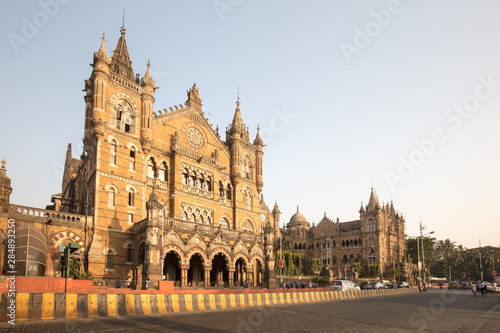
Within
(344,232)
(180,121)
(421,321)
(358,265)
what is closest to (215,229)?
(180,121)

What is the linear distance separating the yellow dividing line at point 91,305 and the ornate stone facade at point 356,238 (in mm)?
75413

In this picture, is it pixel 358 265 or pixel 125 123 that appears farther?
pixel 358 265

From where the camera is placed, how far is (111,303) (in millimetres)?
16625

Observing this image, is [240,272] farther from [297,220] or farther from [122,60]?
[297,220]

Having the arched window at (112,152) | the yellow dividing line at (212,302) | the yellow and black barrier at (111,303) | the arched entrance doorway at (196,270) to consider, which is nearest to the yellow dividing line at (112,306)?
the yellow and black barrier at (111,303)

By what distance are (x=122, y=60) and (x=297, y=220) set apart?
68.9m

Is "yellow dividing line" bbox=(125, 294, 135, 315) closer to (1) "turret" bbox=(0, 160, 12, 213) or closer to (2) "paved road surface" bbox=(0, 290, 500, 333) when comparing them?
(2) "paved road surface" bbox=(0, 290, 500, 333)

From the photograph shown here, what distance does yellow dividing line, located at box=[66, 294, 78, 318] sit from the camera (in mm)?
15273

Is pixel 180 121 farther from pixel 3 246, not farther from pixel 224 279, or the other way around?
pixel 3 246

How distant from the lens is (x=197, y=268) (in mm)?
38844

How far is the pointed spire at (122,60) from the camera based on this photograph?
45906 mm

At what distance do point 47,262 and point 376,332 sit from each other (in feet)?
79.4

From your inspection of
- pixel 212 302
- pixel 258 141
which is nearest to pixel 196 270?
pixel 212 302

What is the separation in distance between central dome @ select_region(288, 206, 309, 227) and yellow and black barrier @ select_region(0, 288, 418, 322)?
79053 millimetres
